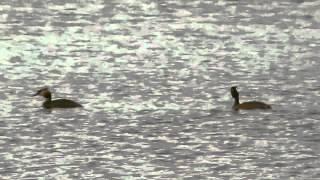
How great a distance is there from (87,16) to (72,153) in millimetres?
32599

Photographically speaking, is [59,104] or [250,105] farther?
[59,104]

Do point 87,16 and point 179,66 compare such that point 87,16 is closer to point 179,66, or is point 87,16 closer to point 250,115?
point 179,66

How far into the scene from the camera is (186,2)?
7531cm

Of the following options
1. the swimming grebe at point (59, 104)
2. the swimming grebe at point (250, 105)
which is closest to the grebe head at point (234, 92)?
A: the swimming grebe at point (250, 105)

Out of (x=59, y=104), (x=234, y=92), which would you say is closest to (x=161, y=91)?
(x=234, y=92)

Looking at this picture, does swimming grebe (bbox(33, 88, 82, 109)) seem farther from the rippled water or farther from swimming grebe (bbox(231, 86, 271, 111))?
swimming grebe (bbox(231, 86, 271, 111))

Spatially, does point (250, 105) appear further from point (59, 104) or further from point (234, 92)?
point (59, 104)

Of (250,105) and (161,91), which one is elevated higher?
(161,91)

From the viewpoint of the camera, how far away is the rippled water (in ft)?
114

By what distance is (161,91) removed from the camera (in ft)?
147

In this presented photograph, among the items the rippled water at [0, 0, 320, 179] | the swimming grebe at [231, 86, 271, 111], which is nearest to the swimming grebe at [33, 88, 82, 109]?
the rippled water at [0, 0, 320, 179]

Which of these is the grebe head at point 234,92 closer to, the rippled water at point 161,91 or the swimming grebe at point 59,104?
the rippled water at point 161,91

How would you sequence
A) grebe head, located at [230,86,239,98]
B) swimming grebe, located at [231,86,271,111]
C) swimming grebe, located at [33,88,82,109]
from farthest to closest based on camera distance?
grebe head, located at [230,86,239,98] → swimming grebe, located at [33,88,82,109] → swimming grebe, located at [231,86,271,111]

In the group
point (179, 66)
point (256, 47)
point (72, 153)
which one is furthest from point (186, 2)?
point (72, 153)
